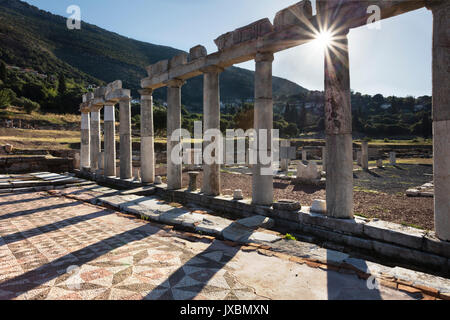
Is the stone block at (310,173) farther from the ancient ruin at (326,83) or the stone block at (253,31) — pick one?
the stone block at (253,31)

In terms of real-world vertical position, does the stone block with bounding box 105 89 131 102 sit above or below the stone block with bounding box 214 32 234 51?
below

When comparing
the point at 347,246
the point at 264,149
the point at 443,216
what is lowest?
the point at 347,246

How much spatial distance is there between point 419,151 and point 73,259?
138 feet

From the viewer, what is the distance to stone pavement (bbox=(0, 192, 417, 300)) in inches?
138

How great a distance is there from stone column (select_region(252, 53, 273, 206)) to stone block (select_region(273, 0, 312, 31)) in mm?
842

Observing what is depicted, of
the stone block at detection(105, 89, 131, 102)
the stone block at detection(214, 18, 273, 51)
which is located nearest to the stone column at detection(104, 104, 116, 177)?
the stone block at detection(105, 89, 131, 102)

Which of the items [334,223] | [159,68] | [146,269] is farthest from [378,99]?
[146,269]

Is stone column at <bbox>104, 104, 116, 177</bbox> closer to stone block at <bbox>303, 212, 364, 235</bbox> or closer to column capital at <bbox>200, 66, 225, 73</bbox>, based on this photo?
column capital at <bbox>200, 66, 225, 73</bbox>

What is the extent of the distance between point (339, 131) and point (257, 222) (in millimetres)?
2837

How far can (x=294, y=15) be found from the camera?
22.6 feet

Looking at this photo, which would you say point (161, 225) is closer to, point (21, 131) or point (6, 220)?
point (6, 220)
